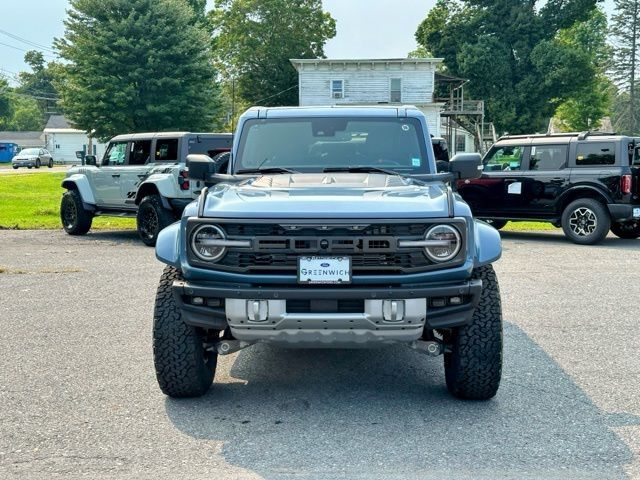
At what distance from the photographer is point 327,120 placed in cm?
588

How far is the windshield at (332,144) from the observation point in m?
5.68

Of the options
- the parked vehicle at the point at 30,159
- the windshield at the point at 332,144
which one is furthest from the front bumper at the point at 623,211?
the parked vehicle at the point at 30,159

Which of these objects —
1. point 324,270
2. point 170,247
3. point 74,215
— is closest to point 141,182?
point 74,215

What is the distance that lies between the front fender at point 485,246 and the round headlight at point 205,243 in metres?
1.52

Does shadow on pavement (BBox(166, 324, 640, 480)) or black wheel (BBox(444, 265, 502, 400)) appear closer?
shadow on pavement (BBox(166, 324, 640, 480))

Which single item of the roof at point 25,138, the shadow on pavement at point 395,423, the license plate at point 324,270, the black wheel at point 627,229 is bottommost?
the shadow on pavement at point 395,423

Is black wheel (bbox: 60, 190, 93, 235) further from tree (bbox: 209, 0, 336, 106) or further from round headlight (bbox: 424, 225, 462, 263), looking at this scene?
tree (bbox: 209, 0, 336, 106)

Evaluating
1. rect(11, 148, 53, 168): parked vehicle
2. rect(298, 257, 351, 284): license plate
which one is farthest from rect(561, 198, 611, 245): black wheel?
rect(11, 148, 53, 168): parked vehicle

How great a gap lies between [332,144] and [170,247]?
1725mm

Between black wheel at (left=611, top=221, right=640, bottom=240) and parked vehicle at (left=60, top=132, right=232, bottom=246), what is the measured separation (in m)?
7.43

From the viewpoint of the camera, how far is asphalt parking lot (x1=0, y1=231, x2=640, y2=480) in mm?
3729

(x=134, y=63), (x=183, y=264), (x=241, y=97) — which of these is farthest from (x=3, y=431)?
(x=241, y=97)

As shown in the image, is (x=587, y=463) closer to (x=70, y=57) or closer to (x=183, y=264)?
(x=183, y=264)

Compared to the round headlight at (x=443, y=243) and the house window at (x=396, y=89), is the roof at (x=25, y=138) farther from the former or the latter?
the round headlight at (x=443, y=243)
